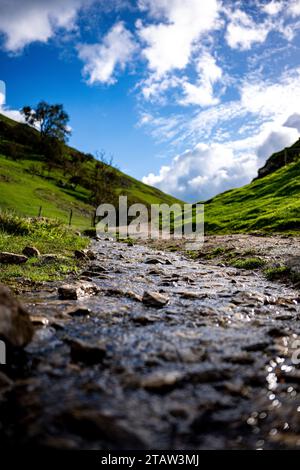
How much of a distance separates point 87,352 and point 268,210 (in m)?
39.6

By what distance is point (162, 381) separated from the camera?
459cm

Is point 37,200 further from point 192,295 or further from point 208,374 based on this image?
point 208,374

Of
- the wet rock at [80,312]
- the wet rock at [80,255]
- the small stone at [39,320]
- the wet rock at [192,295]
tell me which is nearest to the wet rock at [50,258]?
the wet rock at [80,255]

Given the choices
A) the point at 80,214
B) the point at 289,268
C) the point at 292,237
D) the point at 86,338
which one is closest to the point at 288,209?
the point at 292,237

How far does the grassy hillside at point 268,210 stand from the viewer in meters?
33.2

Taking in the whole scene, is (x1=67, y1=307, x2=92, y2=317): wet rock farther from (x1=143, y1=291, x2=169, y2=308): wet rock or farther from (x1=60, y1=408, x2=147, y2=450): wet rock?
(x1=60, y1=408, x2=147, y2=450): wet rock

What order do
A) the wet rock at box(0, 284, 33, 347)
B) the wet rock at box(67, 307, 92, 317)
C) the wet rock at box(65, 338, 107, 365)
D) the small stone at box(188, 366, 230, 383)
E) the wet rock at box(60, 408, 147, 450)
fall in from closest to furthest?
1. the wet rock at box(60, 408, 147, 450)
2. the small stone at box(188, 366, 230, 383)
3. the wet rock at box(0, 284, 33, 347)
4. the wet rock at box(65, 338, 107, 365)
5. the wet rock at box(67, 307, 92, 317)

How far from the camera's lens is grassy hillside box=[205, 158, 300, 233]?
33.2 meters

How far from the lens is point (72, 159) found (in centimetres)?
14388

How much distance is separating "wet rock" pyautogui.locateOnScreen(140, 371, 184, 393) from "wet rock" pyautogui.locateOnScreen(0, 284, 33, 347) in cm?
205

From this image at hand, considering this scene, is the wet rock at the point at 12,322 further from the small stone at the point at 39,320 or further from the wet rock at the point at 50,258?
the wet rock at the point at 50,258

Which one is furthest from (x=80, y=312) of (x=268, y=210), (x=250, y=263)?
(x=268, y=210)

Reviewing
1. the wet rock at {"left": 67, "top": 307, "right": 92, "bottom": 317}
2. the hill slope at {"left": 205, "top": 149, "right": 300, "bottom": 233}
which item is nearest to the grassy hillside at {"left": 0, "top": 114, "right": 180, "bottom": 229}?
the hill slope at {"left": 205, "top": 149, "right": 300, "bottom": 233}
